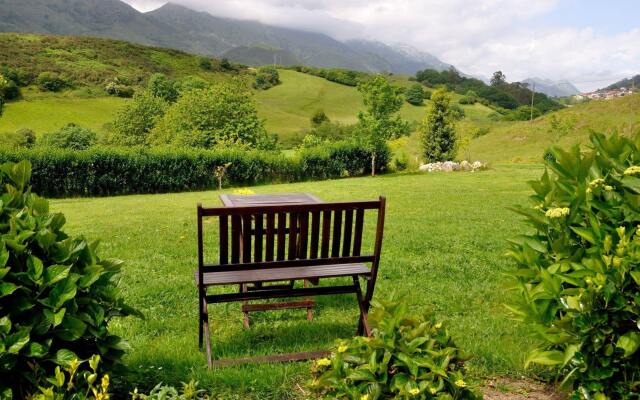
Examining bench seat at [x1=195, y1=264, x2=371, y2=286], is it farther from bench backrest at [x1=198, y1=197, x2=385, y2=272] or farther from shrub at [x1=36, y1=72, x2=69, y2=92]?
shrub at [x1=36, y1=72, x2=69, y2=92]

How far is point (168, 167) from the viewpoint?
26.4 m

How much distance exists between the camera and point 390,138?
→ 30.6m

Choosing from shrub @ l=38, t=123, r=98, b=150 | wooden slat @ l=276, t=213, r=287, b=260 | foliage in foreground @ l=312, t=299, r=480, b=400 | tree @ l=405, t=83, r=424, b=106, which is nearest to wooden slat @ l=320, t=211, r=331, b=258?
wooden slat @ l=276, t=213, r=287, b=260

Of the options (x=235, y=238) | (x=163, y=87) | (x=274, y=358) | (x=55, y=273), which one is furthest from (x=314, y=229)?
(x=163, y=87)

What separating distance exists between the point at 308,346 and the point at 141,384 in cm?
145

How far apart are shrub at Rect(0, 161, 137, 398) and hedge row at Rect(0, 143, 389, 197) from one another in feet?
78.1

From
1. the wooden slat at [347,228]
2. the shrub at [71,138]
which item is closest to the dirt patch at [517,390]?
the wooden slat at [347,228]

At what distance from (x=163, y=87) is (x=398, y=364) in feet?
265

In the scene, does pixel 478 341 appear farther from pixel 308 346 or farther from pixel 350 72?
pixel 350 72

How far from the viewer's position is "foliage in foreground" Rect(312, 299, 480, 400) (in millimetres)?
2602

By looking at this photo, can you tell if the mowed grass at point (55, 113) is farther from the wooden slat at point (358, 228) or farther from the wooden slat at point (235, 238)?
the wooden slat at point (358, 228)

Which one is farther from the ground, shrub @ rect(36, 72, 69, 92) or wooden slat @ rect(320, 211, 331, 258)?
shrub @ rect(36, 72, 69, 92)

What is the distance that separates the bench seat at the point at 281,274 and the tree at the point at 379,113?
25.6m

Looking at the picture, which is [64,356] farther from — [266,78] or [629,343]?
[266,78]
